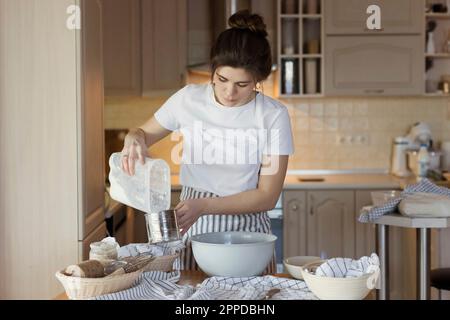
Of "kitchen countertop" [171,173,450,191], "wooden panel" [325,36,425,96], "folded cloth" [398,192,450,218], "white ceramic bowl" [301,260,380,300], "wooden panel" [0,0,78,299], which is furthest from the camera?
"wooden panel" [325,36,425,96]

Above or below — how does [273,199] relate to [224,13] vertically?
below

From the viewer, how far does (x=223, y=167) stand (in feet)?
3.16

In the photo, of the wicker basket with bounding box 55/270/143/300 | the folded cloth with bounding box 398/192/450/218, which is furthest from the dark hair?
the folded cloth with bounding box 398/192/450/218

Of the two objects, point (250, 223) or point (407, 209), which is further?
point (407, 209)

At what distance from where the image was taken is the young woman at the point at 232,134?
2.92ft

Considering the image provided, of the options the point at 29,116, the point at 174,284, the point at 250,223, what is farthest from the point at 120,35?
the point at 174,284

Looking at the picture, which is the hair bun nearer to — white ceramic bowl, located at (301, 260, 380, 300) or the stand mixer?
white ceramic bowl, located at (301, 260, 380, 300)

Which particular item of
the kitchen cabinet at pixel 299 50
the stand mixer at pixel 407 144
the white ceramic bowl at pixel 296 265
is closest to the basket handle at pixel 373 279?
the white ceramic bowl at pixel 296 265

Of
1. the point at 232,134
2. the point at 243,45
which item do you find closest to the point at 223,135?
the point at 232,134

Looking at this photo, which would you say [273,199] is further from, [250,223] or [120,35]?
[120,35]

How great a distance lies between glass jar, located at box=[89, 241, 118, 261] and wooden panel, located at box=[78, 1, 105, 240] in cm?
20

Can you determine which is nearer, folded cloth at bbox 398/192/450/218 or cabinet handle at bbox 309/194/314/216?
folded cloth at bbox 398/192/450/218

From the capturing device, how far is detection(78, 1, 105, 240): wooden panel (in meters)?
0.91

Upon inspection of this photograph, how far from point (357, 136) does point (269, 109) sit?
133 centimetres
